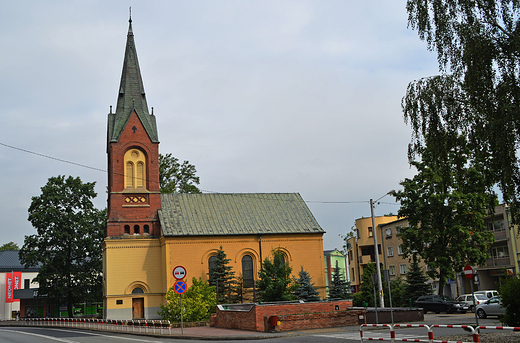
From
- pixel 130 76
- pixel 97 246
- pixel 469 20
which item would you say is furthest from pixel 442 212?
pixel 97 246

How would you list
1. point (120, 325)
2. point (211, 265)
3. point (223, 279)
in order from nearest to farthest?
point (120, 325) → point (223, 279) → point (211, 265)

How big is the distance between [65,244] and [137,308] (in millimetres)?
15103

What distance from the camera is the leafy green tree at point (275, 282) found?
35094 mm

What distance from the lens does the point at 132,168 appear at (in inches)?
1656

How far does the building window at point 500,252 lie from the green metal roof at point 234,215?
17.9 metres

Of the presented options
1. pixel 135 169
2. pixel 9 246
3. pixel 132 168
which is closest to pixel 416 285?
pixel 135 169

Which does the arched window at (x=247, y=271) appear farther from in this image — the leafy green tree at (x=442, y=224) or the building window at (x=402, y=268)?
the building window at (x=402, y=268)

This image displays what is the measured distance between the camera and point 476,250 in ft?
109

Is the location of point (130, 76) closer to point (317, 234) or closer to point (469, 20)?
point (317, 234)

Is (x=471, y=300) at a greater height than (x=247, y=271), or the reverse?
(x=247, y=271)

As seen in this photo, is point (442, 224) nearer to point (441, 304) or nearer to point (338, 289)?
point (441, 304)

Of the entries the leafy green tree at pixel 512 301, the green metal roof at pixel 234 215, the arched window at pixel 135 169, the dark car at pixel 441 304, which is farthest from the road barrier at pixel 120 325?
the dark car at pixel 441 304

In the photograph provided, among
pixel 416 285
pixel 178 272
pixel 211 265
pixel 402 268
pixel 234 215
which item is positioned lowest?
pixel 416 285

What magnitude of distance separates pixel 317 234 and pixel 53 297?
1105 inches
